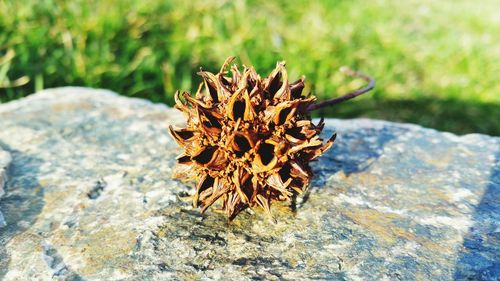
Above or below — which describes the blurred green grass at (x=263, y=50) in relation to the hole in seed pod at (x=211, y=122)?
below

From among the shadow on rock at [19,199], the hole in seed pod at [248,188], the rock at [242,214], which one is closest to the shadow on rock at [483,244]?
the rock at [242,214]

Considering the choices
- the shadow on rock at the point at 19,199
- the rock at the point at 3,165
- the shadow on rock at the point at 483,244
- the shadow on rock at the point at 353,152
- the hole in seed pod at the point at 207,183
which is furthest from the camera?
the shadow on rock at the point at 353,152

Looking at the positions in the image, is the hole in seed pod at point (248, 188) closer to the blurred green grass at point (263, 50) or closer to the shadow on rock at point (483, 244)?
the shadow on rock at point (483, 244)

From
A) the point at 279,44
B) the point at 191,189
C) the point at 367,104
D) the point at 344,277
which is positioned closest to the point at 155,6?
the point at 279,44

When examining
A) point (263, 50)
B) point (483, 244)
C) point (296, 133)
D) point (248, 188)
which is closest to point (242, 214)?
point (248, 188)

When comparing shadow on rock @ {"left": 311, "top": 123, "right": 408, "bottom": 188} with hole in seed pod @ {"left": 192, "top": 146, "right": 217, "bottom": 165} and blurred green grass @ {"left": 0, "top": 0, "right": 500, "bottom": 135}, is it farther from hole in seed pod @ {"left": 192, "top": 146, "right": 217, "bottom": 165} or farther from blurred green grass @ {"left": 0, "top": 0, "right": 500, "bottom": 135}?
blurred green grass @ {"left": 0, "top": 0, "right": 500, "bottom": 135}

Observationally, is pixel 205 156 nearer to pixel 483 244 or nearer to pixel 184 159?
pixel 184 159
